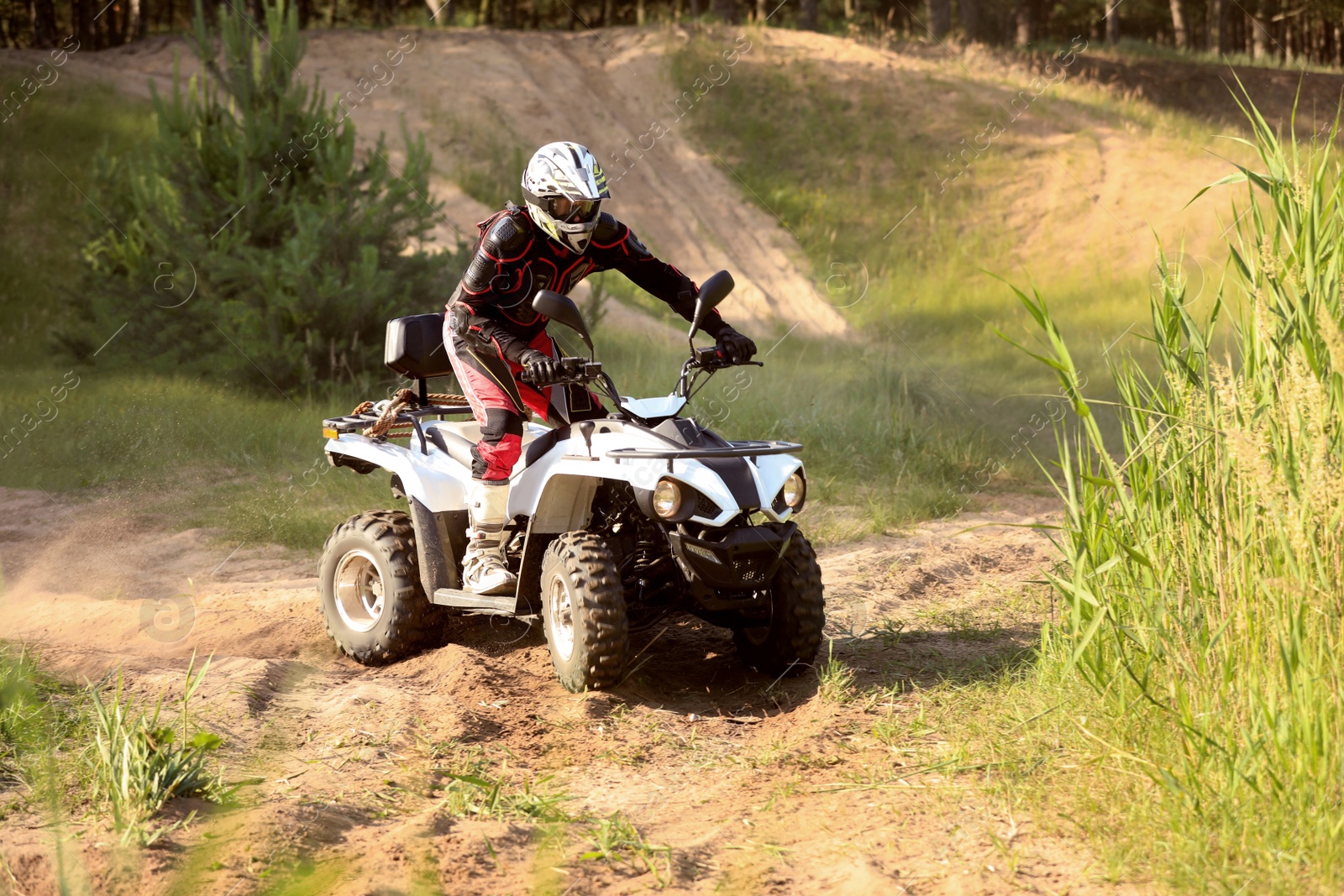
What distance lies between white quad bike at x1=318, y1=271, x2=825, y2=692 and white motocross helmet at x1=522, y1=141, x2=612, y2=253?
0.71 meters

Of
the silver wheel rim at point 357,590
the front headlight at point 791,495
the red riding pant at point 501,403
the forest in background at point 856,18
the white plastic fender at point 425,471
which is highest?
the forest in background at point 856,18

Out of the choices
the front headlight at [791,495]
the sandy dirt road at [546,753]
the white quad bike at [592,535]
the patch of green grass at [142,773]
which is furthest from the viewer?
the front headlight at [791,495]

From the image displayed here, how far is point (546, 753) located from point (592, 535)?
0.98m

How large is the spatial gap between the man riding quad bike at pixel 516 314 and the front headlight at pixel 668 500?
0.83 metres

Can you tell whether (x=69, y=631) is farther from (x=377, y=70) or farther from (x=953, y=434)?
(x=377, y=70)

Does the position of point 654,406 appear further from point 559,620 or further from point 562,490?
point 559,620

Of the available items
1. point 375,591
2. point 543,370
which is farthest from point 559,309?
point 375,591

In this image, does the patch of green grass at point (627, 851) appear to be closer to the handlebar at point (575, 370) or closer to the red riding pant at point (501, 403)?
the handlebar at point (575, 370)

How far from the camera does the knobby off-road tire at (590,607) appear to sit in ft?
17.3

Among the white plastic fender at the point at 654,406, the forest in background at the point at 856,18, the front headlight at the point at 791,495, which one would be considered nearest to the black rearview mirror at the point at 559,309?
the white plastic fender at the point at 654,406

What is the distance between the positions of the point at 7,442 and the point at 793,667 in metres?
9.90

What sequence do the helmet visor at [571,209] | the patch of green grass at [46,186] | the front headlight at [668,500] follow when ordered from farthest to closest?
1. the patch of green grass at [46,186]
2. the helmet visor at [571,209]
3. the front headlight at [668,500]

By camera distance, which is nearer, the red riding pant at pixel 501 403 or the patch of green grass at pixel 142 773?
the patch of green grass at pixel 142 773

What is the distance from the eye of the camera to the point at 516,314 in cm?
613
